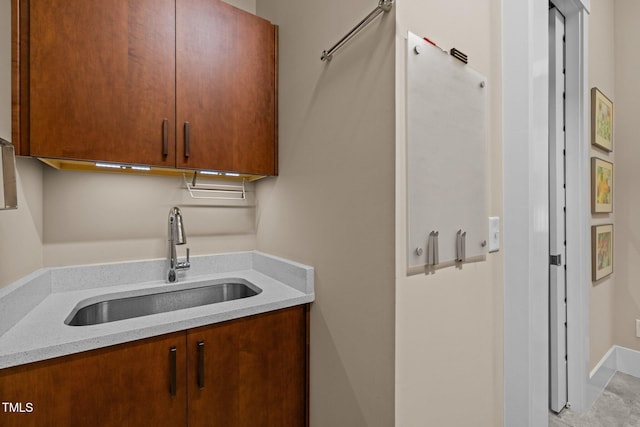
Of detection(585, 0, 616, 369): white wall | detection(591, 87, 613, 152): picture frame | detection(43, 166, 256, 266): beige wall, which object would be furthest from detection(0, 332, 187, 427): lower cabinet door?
detection(591, 87, 613, 152): picture frame

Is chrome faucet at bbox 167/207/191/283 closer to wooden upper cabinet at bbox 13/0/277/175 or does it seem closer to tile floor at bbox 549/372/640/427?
wooden upper cabinet at bbox 13/0/277/175

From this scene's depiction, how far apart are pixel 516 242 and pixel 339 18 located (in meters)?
1.14

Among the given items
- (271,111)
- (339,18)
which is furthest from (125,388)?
(339,18)

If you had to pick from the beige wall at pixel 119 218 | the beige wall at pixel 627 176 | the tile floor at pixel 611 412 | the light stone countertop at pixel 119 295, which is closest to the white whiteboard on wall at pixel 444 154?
the light stone countertop at pixel 119 295

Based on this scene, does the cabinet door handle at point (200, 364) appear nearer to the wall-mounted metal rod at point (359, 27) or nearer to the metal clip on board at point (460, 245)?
the metal clip on board at point (460, 245)

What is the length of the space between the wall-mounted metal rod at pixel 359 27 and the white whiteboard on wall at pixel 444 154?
116 mm

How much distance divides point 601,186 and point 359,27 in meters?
2.10

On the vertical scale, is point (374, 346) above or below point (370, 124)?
below

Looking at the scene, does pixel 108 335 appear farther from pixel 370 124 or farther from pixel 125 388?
pixel 370 124

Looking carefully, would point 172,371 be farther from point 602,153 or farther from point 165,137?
point 602,153

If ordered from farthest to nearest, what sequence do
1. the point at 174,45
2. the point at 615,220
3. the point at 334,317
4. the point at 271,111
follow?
the point at 615,220
the point at 271,111
the point at 174,45
the point at 334,317

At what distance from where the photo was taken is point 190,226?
5.40 ft

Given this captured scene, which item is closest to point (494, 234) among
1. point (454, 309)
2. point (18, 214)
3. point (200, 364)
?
point (454, 309)

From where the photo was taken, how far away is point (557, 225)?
1752 mm
